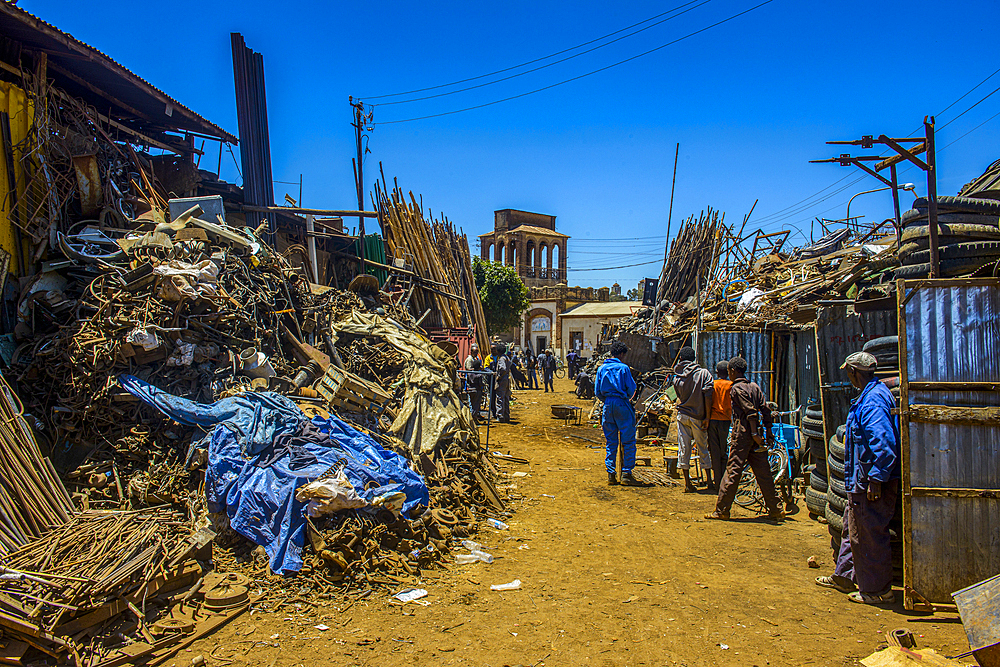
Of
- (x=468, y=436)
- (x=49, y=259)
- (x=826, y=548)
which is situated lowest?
(x=826, y=548)

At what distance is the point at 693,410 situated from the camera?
24.1 feet

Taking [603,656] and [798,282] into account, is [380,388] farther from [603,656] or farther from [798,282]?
[798,282]

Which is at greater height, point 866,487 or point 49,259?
point 49,259

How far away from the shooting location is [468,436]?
7.23 metres

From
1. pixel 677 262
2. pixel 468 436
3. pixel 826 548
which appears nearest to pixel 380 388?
pixel 468 436

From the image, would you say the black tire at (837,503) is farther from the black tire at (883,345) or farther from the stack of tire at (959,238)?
the stack of tire at (959,238)

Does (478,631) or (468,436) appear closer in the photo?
(478,631)

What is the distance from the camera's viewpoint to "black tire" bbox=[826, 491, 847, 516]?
4.64 meters

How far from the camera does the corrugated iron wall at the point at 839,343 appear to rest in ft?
20.6

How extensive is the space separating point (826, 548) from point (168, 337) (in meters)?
6.83

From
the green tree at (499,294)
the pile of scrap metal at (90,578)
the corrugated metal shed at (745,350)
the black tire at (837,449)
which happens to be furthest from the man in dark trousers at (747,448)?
the green tree at (499,294)

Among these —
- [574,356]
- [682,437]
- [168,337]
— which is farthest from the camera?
[574,356]

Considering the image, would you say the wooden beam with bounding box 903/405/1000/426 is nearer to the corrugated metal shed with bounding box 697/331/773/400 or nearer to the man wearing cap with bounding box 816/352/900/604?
the man wearing cap with bounding box 816/352/900/604

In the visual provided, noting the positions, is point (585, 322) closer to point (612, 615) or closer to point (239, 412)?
point (239, 412)
